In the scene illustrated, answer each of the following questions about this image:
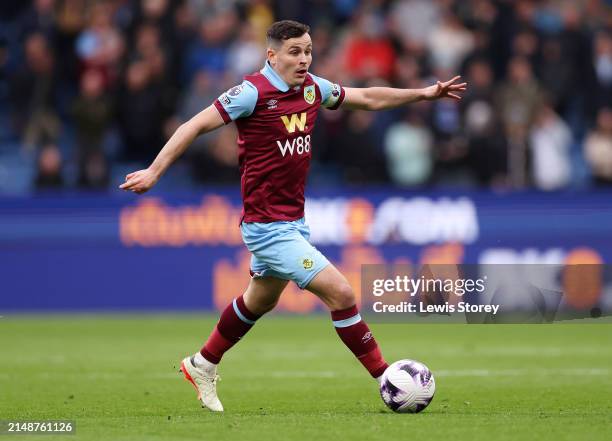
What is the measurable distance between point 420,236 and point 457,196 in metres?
0.72

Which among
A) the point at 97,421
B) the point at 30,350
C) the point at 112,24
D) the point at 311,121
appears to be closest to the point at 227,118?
the point at 311,121

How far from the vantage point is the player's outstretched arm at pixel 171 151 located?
24.5 feet

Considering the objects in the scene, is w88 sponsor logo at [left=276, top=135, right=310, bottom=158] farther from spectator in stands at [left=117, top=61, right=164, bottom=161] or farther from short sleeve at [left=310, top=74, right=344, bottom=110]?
spectator in stands at [left=117, top=61, right=164, bottom=161]

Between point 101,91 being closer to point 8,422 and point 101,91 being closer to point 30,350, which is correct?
point 30,350

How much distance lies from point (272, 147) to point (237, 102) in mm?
386

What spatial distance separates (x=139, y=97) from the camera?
1841cm

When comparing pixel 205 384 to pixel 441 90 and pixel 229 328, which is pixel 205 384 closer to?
pixel 229 328

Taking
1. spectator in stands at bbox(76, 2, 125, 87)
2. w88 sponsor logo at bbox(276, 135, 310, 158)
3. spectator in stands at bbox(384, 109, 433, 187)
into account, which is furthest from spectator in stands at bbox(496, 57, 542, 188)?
w88 sponsor logo at bbox(276, 135, 310, 158)

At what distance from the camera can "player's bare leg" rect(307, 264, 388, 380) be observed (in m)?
7.97

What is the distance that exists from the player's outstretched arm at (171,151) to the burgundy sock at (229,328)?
1.27 metres

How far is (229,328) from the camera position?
8555 millimetres

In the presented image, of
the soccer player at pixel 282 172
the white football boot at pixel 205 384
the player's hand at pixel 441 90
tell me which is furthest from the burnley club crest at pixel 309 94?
the white football boot at pixel 205 384

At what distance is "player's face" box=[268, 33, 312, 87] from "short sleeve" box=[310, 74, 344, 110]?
355 mm

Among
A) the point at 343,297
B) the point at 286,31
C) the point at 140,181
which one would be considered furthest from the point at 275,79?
the point at 343,297
